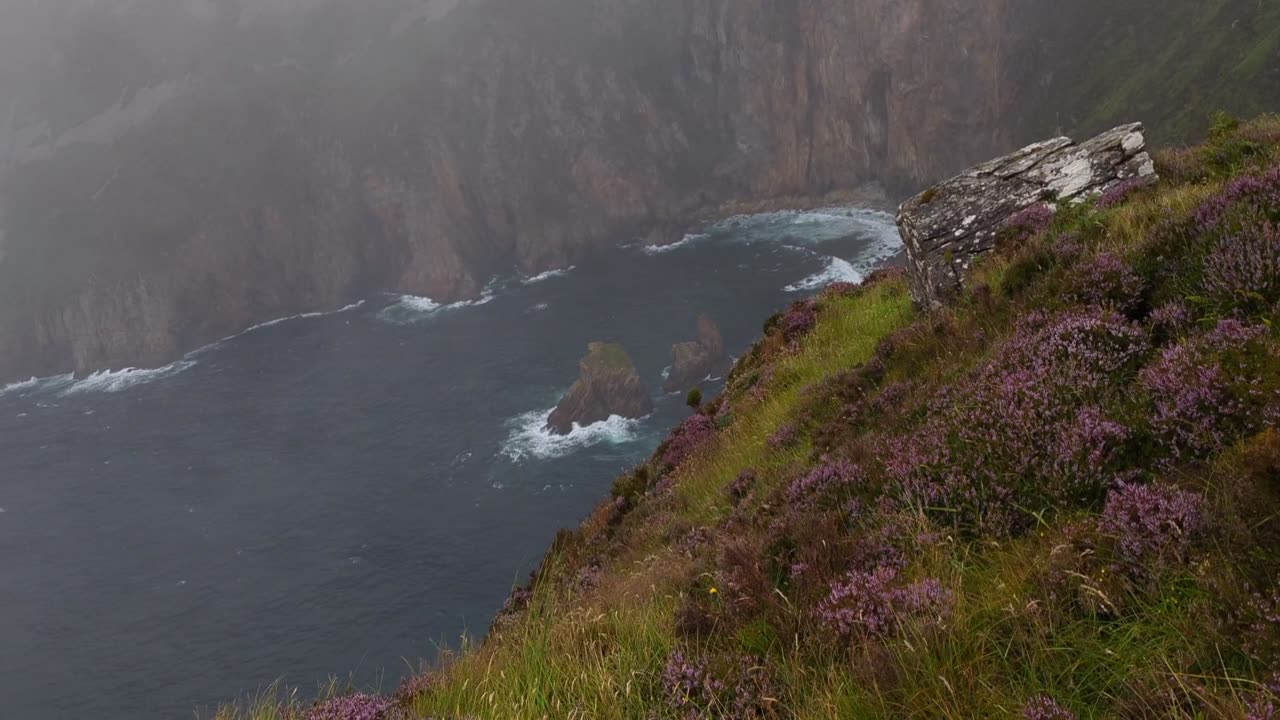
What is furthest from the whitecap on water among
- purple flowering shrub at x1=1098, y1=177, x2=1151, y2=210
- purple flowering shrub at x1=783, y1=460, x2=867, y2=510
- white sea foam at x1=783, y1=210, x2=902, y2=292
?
purple flowering shrub at x1=783, y1=460, x2=867, y2=510

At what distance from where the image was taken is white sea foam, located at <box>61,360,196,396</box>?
13638 centimetres

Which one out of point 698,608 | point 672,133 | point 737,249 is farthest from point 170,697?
point 672,133

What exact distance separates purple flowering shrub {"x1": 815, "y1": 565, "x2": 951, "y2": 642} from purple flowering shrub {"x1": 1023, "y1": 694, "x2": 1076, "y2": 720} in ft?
2.03

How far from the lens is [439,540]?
69.6 m

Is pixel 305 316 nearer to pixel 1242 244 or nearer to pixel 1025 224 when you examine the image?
pixel 1025 224

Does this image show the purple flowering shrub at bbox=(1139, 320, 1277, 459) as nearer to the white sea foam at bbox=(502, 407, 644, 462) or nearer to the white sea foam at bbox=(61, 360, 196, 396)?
the white sea foam at bbox=(502, 407, 644, 462)

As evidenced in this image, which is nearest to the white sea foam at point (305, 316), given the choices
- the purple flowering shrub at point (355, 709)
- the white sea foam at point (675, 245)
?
the white sea foam at point (675, 245)

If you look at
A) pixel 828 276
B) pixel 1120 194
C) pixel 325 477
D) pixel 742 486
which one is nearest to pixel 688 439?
pixel 742 486

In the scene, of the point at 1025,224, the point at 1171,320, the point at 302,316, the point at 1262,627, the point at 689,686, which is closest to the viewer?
the point at 1262,627

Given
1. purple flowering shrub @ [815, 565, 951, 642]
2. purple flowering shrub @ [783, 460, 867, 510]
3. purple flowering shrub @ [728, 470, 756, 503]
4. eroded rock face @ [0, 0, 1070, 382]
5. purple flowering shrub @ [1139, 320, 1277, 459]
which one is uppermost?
eroded rock face @ [0, 0, 1070, 382]

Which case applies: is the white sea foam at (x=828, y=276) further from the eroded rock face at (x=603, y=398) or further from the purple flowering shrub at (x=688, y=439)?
the purple flowering shrub at (x=688, y=439)

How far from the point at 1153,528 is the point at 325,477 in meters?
94.7

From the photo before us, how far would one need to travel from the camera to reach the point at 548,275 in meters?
149

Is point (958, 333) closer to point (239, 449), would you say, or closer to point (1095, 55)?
point (239, 449)
